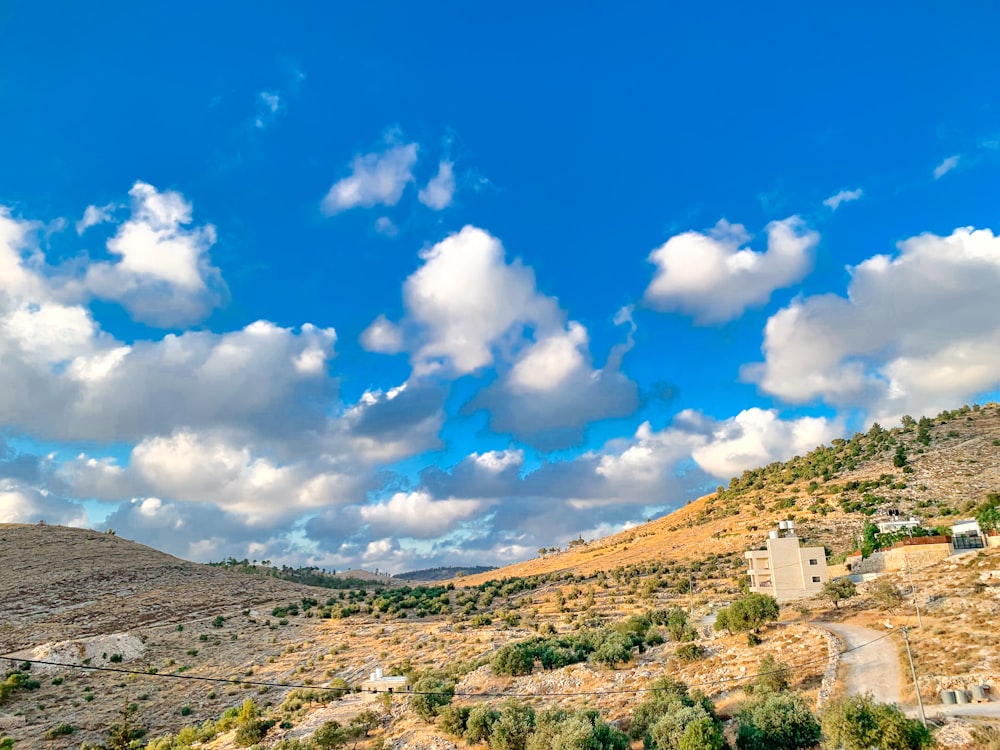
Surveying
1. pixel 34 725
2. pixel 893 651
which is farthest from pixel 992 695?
pixel 34 725

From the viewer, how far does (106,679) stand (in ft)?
183

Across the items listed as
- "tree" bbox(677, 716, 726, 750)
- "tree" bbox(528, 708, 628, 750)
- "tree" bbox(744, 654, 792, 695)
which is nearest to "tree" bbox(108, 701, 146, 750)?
"tree" bbox(528, 708, 628, 750)

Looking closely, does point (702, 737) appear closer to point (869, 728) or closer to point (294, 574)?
point (869, 728)

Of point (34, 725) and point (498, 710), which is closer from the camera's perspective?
point (498, 710)

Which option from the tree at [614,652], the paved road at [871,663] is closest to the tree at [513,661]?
the tree at [614,652]

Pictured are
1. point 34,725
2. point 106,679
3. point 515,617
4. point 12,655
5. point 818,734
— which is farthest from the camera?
point 515,617

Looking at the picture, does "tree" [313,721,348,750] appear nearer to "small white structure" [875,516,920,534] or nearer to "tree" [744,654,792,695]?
"tree" [744,654,792,695]

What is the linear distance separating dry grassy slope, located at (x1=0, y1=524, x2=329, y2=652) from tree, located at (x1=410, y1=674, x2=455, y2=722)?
4432cm

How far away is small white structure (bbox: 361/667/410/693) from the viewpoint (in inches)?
1779

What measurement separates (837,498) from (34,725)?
8931cm

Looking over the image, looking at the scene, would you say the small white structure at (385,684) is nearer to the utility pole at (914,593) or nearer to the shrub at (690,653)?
the shrub at (690,653)

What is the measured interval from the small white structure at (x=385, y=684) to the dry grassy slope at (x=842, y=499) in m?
47.7

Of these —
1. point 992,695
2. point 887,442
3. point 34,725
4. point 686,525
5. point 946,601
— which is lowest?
point 34,725

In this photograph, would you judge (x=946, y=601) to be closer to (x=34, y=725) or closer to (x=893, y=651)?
(x=893, y=651)
